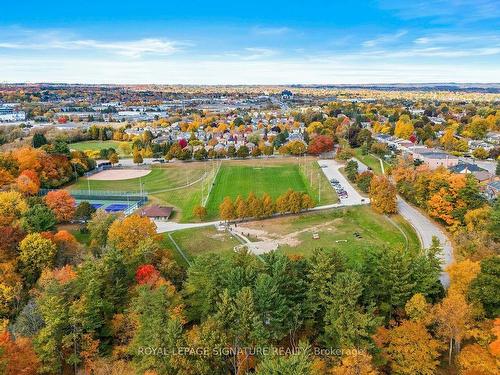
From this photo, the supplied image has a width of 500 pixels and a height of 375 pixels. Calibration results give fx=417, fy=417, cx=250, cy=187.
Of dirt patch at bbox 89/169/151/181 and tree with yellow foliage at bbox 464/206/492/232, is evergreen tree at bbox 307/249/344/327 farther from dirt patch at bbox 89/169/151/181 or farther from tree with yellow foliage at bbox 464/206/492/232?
dirt patch at bbox 89/169/151/181

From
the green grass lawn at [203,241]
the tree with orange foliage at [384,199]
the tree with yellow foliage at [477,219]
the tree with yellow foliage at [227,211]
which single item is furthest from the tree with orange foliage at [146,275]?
the tree with orange foliage at [384,199]

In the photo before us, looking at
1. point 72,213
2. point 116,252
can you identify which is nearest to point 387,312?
point 116,252

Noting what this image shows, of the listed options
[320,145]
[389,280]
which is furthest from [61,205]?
[320,145]

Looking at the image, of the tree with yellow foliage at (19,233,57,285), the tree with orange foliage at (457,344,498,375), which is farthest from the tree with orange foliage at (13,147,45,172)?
the tree with orange foliage at (457,344,498,375)

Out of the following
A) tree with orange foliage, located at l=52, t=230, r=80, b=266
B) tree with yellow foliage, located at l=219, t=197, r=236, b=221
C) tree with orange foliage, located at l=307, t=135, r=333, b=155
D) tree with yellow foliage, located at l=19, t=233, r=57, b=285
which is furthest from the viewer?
tree with orange foliage, located at l=307, t=135, r=333, b=155

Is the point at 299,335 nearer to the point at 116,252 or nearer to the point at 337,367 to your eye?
the point at 337,367

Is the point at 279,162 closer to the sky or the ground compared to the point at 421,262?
closer to the ground

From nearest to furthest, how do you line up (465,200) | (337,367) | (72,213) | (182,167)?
1. (337,367)
2. (465,200)
3. (72,213)
4. (182,167)

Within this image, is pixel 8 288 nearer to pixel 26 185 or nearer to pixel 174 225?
pixel 174 225
